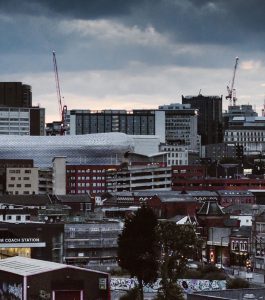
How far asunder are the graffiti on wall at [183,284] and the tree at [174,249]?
54.4 inches

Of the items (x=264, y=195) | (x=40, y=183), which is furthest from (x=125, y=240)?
(x=40, y=183)

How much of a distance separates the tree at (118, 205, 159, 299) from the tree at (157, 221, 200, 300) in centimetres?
157

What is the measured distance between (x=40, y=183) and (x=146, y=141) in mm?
41363

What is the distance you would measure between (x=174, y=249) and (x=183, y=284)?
2093 mm

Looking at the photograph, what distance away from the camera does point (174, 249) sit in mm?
60750

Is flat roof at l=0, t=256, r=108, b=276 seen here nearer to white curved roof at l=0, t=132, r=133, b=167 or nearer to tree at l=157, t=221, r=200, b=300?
tree at l=157, t=221, r=200, b=300

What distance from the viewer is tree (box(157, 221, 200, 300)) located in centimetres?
5756

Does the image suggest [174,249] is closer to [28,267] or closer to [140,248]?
[140,248]

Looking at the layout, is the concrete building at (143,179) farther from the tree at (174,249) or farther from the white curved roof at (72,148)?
the tree at (174,249)

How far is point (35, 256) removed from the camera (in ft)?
219

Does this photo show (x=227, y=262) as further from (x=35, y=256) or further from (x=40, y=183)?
(x=40, y=183)

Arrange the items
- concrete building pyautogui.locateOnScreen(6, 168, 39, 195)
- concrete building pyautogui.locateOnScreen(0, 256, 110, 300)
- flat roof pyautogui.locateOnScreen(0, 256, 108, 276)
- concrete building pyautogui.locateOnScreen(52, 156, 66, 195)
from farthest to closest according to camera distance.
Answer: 1. concrete building pyautogui.locateOnScreen(6, 168, 39, 195)
2. concrete building pyautogui.locateOnScreen(52, 156, 66, 195)
3. flat roof pyautogui.locateOnScreen(0, 256, 108, 276)
4. concrete building pyautogui.locateOnScreen(0, 256, 110, 300)

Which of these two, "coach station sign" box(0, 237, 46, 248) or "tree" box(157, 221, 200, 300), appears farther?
"coach station sign" box(0, 237, 46, 248)

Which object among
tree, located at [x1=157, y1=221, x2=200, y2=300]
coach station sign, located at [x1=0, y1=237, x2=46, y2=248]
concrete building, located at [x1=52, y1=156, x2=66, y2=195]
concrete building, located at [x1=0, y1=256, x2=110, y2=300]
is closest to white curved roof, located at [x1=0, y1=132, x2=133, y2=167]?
concrete building, located at [x1=52, y1=156, x2=66, y2=195]
